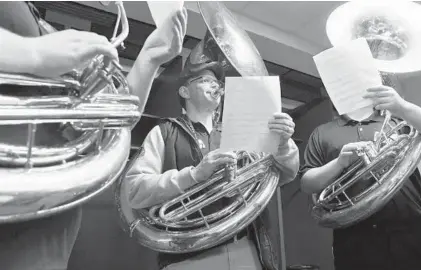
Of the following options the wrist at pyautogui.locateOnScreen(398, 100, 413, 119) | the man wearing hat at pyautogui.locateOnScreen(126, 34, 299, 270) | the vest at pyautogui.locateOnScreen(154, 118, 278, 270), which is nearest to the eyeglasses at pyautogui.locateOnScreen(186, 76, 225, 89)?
the man wearing hat at pyautogui.locateOnScreen(126, 34, 299, 270)

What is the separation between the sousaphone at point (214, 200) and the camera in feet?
3.70

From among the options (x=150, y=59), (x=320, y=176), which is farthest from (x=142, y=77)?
(x=320, y=176)

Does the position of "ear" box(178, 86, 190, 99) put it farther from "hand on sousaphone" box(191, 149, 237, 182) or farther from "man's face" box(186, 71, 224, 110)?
"hand on sousaphone" box(191, 149, 237, 182)

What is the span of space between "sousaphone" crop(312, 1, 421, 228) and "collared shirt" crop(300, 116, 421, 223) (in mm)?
59

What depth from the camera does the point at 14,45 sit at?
24.7 inches

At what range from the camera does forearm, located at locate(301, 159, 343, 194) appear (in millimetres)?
1347

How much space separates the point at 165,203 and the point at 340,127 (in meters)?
0.73

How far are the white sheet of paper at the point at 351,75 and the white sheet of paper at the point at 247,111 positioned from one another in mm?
192

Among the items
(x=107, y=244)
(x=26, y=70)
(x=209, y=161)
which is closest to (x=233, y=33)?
(x=209, y=161)

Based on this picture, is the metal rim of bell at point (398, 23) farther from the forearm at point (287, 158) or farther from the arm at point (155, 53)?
the arm at point (155, 53)

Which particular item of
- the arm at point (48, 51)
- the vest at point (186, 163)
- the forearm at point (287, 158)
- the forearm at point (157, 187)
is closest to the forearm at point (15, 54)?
the arm at point (48, 51)

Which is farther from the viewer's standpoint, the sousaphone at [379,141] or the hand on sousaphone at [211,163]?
the sousaphone at [379,141]

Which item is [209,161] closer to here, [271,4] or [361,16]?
[361,16]

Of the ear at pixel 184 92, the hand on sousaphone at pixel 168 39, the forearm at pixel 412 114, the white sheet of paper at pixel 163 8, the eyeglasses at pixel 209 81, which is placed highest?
the white sheet of paper at pixel 163 8
